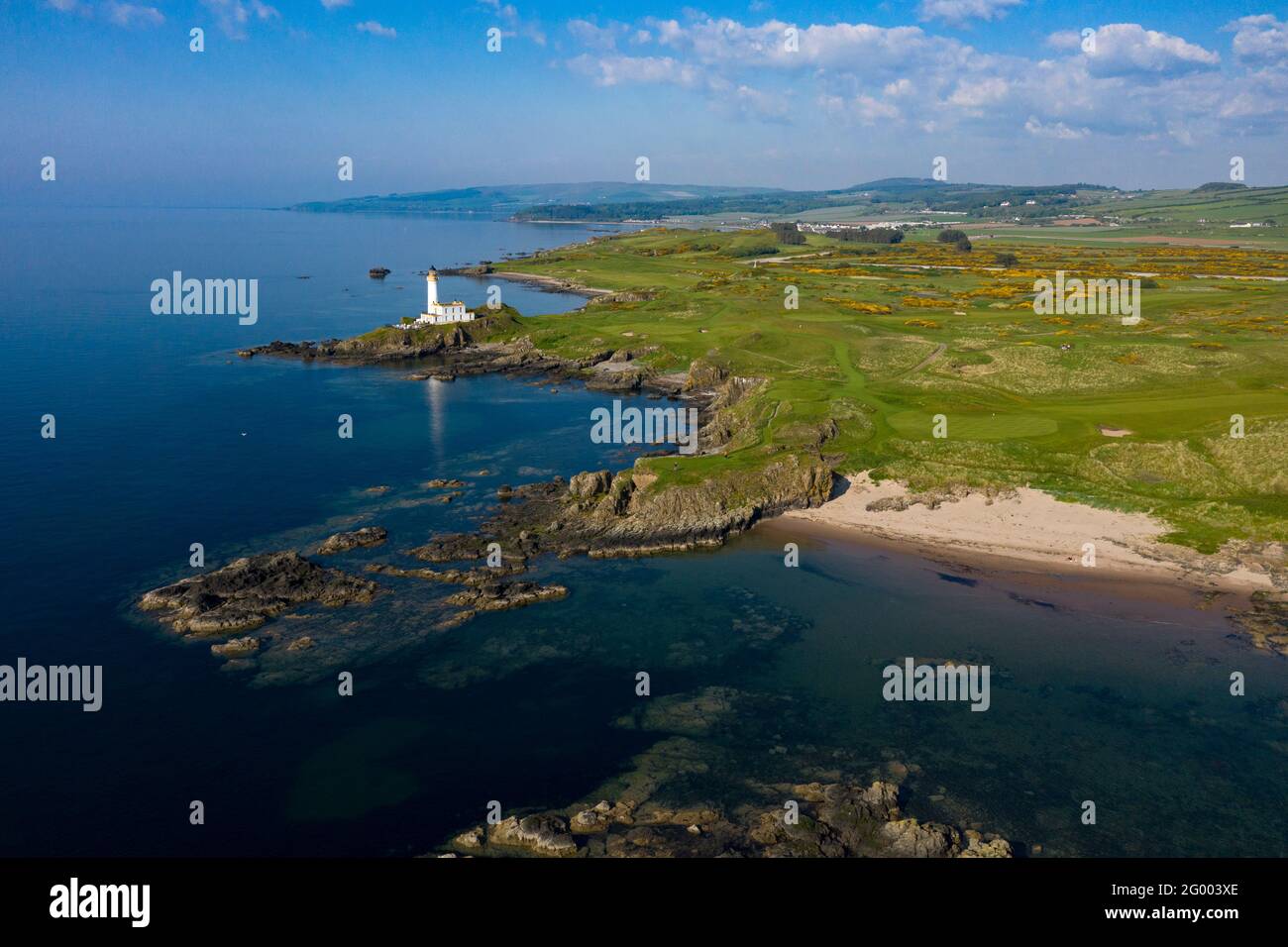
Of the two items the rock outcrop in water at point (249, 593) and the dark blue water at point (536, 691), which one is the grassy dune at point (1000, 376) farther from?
the rock outcrop in water at point (249, 593)

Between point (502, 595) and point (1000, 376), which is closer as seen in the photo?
point (502, 595)

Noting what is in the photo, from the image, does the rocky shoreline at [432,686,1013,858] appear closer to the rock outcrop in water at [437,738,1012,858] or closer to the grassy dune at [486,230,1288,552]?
the rock outcrop in water at [437,738,1012,858]

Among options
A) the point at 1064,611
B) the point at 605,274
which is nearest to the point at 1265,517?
the point at 1064,611

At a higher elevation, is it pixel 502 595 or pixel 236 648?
pixel 502 595

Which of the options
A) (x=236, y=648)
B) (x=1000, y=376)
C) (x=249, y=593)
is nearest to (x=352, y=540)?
(x=249, y=593)

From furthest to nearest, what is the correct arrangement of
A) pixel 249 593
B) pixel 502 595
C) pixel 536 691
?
pixel 502 595, pixel 249 593, pixel 536 691

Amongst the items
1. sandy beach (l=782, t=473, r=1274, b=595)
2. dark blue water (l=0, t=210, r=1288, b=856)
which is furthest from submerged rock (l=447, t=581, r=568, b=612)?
sandy beach (l=782, t=473, r=1274, b=595)

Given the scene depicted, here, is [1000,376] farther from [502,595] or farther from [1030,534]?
[502,595]

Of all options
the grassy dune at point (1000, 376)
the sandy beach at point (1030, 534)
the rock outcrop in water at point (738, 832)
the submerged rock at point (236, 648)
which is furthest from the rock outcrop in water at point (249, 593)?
the sandy beach at point (1030, 534)
